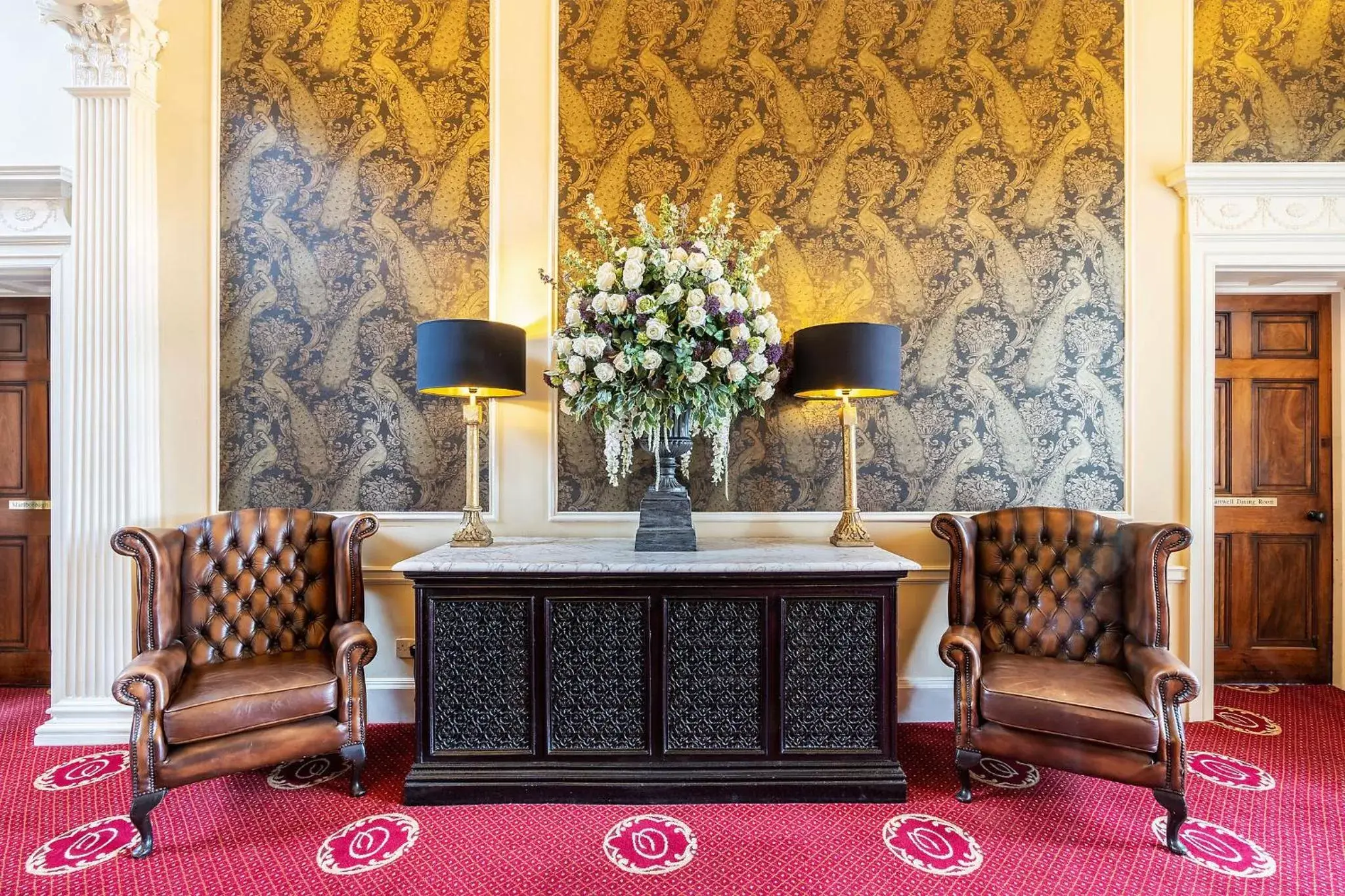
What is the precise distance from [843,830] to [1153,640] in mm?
1482

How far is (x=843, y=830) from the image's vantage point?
218 cm

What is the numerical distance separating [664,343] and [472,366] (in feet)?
2.86

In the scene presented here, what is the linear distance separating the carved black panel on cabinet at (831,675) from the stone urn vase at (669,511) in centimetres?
55

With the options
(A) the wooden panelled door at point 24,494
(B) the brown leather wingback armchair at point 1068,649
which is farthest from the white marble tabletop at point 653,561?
(A) the wooden panelled door at point 24,494

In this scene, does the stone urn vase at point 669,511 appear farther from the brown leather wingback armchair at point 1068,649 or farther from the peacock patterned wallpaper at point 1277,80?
the peacock patterned wallpaper at point 1277,80

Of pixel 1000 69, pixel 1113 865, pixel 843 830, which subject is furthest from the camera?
pixel 1000 69

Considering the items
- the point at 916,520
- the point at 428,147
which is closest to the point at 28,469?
the point at 428,147

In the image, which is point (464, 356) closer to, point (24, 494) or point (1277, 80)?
point (24, 494)

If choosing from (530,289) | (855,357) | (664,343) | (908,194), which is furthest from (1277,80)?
(530,289)

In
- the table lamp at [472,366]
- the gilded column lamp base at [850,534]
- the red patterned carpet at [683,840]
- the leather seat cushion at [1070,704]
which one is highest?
the table lamp at [472,366]

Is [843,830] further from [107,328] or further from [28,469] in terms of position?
[28,469]

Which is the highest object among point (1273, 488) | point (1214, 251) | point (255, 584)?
point (1214, 251)

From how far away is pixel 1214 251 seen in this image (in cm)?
304

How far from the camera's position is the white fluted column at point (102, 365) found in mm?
2895
